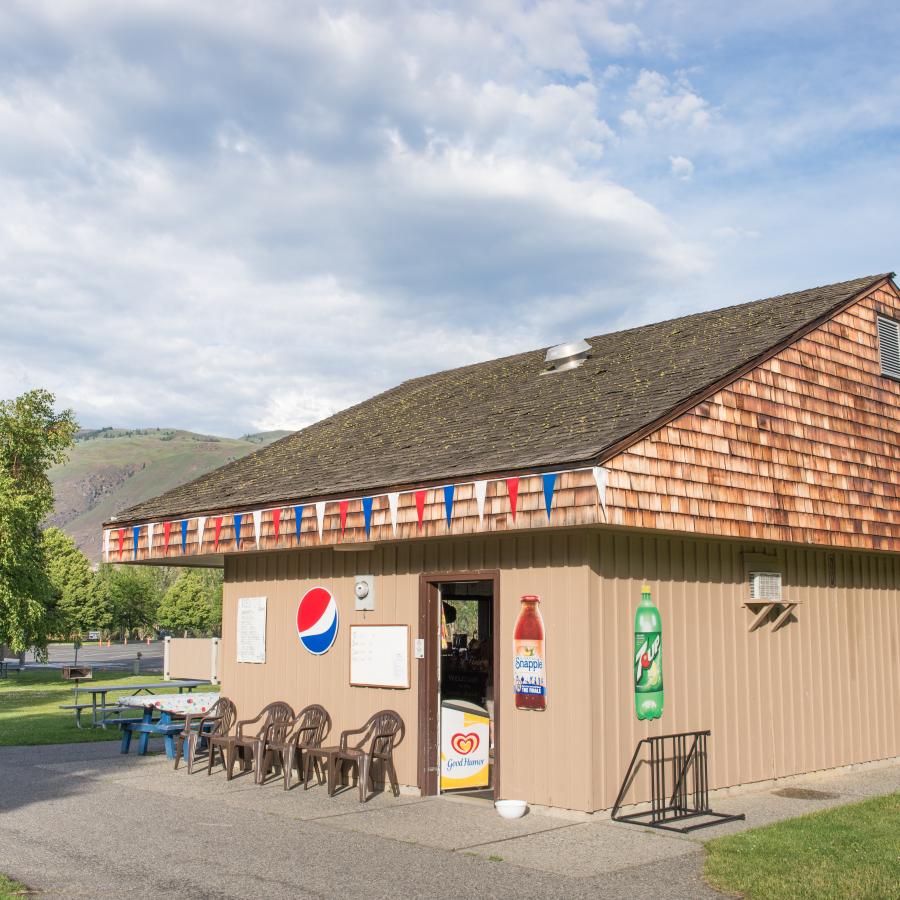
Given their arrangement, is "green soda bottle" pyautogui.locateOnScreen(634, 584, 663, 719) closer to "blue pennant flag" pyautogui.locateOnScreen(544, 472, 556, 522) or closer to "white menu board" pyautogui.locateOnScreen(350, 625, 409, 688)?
"blue pennant flag" pyautogui.locateOnScreen(544, 472, 556, 522)

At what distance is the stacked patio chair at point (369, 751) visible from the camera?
10.9 metres

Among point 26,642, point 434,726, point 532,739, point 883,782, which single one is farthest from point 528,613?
point 26,642

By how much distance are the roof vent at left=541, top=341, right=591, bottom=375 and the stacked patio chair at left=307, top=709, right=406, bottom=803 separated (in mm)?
5752

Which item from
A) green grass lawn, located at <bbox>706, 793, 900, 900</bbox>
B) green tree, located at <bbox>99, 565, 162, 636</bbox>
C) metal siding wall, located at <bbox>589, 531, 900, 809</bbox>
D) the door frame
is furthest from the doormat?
green tree, located at <bbox>99, 565, 162, 636</bbox>

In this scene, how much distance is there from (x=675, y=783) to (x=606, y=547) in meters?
2.45

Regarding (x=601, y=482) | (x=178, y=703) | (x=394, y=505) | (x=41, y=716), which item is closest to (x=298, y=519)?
(x=394, y=505)

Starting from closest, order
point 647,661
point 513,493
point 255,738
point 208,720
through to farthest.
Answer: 1. point 513,493
2. point 647,661
3. point 255,738
4. point 208,720

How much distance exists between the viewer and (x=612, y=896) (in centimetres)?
711

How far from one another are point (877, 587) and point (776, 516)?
3884mm

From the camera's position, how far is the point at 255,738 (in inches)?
482

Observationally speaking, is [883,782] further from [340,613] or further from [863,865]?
[340,613]

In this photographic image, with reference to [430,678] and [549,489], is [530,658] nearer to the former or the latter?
[430,678]

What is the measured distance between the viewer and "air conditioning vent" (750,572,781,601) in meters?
11.9

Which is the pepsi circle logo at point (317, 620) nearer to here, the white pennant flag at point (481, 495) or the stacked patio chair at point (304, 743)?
the stacked patio chair at point (304, 743)
